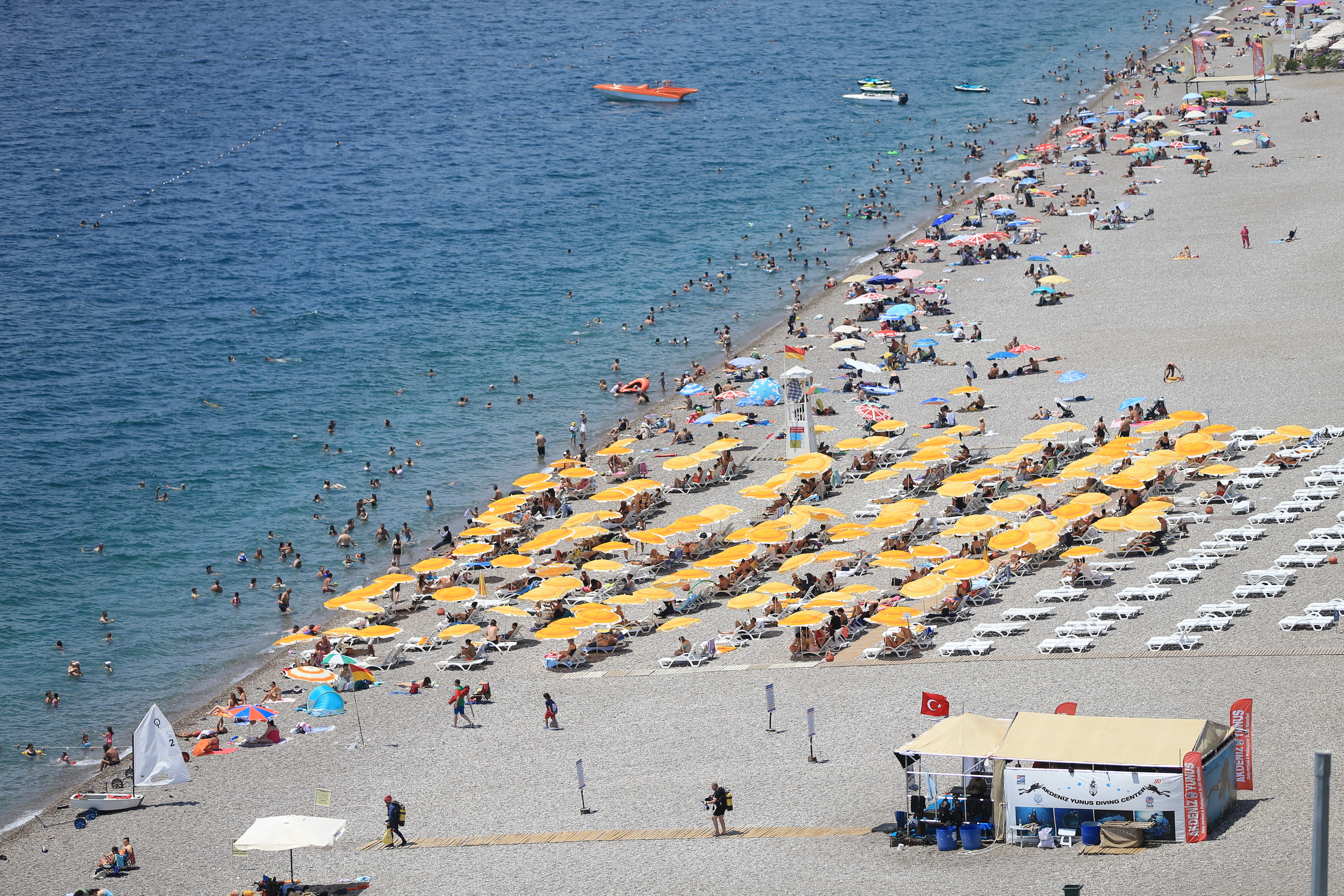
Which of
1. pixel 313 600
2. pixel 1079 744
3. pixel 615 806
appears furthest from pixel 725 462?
pixel 1079 744

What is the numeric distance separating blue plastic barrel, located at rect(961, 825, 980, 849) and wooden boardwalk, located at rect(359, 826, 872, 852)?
57.8 inches

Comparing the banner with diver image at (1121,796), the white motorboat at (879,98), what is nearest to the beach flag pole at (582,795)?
A: the banner with diver image at (1121,796)

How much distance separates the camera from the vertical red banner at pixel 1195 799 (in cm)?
2060

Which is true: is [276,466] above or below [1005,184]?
below

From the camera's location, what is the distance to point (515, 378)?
2242 inches

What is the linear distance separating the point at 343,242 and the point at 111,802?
166 ft

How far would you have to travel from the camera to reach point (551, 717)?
1186 inches

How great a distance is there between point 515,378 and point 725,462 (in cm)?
1430

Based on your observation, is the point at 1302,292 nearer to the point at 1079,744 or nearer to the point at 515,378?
the point at 515,378

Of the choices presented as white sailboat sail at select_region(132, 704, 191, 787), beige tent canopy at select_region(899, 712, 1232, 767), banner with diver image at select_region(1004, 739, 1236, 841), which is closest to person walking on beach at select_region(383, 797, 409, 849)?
white sailboat sail at select_region(132, 704, 191, 787)

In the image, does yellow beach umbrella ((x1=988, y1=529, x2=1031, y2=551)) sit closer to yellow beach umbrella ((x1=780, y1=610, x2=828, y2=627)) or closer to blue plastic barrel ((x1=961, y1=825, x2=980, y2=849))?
yellow beach umbrella ((x1=780, y1=610, x2=828, y2=627))

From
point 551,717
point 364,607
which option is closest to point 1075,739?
point 551,717

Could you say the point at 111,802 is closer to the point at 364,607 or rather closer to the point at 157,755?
the point at 157,755

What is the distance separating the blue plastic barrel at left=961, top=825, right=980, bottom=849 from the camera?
73.0ft
